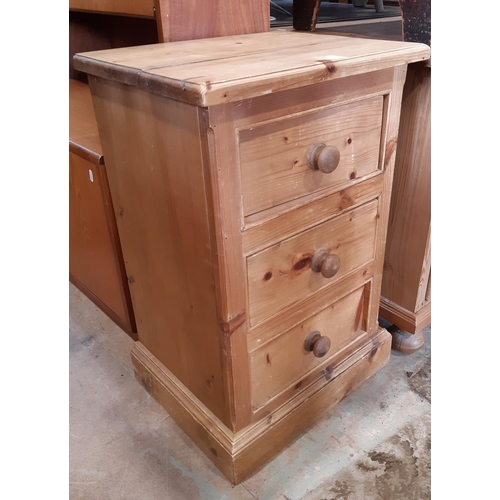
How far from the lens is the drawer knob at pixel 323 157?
81 centimetres

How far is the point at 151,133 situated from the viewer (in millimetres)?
813

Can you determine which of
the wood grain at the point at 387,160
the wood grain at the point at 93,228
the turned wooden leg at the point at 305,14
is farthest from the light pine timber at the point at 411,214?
the wood grain at the point at 93,228

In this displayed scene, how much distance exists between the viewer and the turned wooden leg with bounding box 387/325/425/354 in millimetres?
1367

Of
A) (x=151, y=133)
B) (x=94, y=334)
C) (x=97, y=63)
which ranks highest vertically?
(x=97, y=63)

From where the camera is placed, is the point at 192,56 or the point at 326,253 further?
the point at 326,253

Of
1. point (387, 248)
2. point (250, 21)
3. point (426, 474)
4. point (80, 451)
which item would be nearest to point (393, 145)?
point (387, 248)

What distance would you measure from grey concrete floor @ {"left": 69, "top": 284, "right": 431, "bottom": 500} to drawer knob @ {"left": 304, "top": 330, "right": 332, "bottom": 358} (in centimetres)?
23

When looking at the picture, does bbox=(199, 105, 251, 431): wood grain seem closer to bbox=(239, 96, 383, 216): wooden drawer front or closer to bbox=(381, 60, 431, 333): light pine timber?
bbox=(239, 96, 383, 216): wooden drawer front

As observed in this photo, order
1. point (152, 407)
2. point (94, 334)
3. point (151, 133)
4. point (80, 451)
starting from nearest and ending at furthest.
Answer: point (151, 133)
point (80, 451)
point (152, 407)
point (94, 334)

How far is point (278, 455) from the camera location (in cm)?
110

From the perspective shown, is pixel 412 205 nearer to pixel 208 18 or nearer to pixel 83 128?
pixel 208 18

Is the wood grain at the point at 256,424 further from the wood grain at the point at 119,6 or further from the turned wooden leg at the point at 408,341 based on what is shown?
the wood grain at the point at 119,6

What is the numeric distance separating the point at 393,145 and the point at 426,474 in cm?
74

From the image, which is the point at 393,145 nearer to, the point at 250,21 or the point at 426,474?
the point at 250,21
